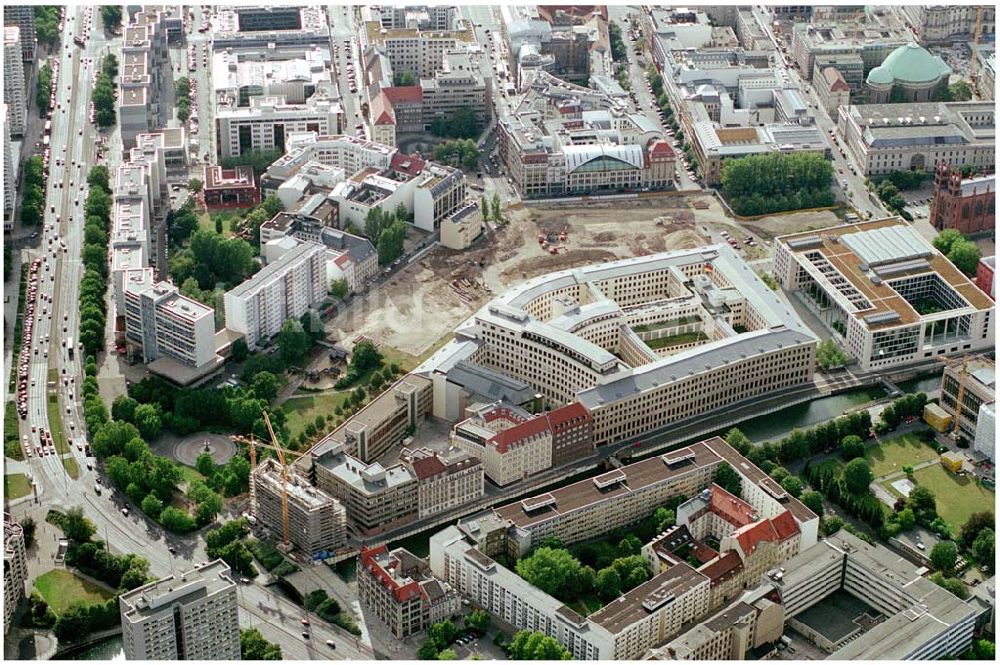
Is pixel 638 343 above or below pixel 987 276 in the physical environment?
below

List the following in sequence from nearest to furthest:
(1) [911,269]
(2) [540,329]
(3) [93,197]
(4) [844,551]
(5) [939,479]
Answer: (4) [844,551], (5) [939,479], (2) [540,329], (1) [911,269], (3) [93,197]

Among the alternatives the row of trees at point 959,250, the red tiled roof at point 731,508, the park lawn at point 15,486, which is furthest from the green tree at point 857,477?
the park lawn at point 15,486

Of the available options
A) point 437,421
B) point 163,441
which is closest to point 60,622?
point 163,441

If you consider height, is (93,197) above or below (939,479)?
above

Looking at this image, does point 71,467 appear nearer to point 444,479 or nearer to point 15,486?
point 15,486

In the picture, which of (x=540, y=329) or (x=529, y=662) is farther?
(x=540, y=329)

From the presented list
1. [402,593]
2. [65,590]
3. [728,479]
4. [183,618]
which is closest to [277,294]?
[65,590]

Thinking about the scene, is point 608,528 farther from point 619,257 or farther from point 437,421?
point 619,257
